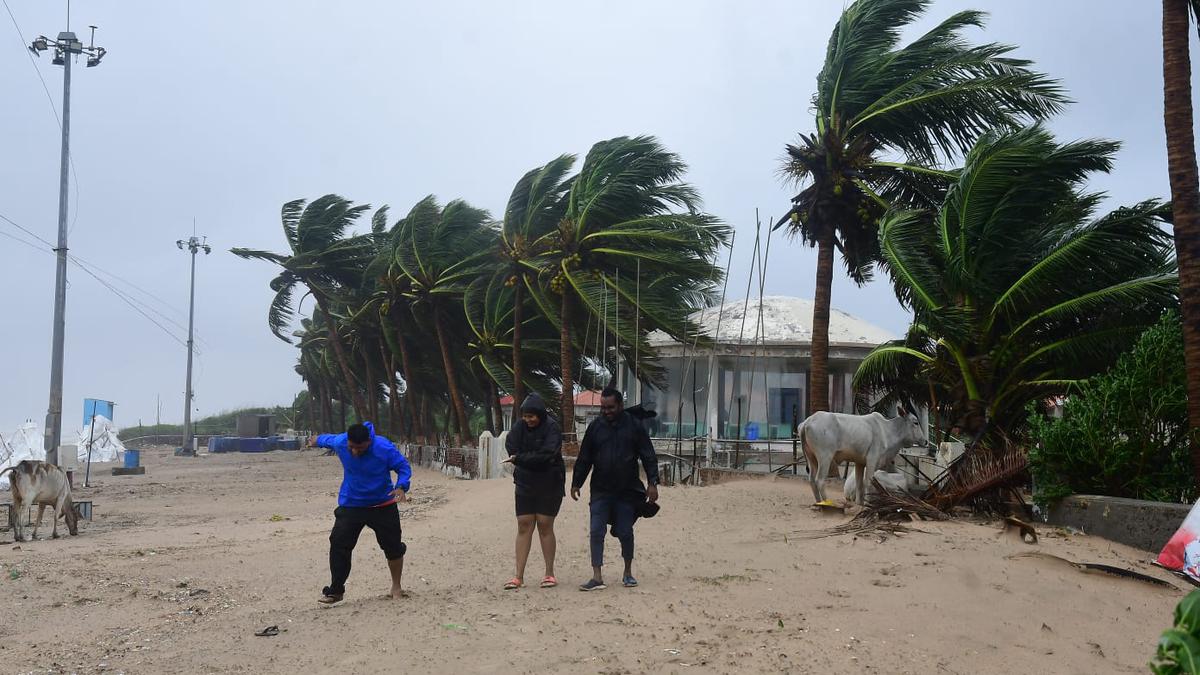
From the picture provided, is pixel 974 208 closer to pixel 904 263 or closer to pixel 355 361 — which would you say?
pixel 904 263

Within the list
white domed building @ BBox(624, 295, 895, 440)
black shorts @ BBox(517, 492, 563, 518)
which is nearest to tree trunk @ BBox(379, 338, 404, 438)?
white domed building @ BBox(624, 295, 895, 440)

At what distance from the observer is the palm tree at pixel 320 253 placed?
39250 millimetres

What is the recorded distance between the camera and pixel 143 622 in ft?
26.8

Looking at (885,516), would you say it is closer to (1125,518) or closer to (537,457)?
(1125,518)

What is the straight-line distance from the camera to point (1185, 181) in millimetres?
10352

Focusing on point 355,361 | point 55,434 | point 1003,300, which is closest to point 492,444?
point 55,434

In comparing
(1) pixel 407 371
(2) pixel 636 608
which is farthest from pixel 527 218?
(2) pixel 636 608

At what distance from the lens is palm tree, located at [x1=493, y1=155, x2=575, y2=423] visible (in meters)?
26.1

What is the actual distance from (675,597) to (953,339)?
288 inches

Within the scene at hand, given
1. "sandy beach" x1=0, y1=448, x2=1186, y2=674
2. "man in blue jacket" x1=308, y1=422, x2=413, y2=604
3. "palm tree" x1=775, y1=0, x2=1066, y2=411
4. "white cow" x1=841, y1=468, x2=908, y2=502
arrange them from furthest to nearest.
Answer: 1. "palm tree" x1=775, y1=0, x2=1066, y2=411
2. "white cow" x1=841, y1=468, x2=908, y2=502
3. "man in blue jacket" x1=308, y1=422, x2=413, y2=604
4. "sandy beach" x1=0, y1=448, x2=1186, y2=674

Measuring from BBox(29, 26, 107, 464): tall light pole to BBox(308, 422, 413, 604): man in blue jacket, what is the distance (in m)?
15.4

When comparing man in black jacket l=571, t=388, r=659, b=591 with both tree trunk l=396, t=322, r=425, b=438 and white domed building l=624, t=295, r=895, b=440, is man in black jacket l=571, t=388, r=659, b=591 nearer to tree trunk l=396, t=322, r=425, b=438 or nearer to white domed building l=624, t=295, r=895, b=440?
white domed building l=624, t=295, r=895, b=440

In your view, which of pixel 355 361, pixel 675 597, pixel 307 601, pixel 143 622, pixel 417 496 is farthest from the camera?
pixel 355 361

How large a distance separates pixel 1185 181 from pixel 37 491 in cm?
1506
